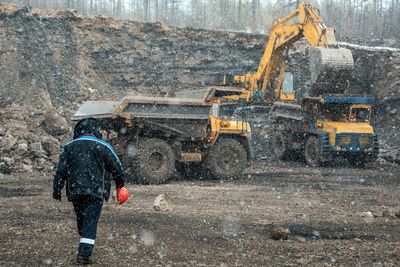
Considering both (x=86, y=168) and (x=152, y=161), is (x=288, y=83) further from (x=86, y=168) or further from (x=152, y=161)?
(x=86, y=168)

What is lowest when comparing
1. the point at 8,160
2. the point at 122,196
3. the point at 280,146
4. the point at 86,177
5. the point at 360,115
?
the point at 280,146

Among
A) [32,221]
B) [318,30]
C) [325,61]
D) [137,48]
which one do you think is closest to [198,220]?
[32,221]

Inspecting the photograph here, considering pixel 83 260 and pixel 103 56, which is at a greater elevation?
pixel 103 56

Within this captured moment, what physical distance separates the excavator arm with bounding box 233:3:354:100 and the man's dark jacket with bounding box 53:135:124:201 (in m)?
11.1

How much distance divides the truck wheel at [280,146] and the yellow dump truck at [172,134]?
5254mm

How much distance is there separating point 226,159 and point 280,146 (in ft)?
20.6

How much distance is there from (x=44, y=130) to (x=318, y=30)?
9.47m

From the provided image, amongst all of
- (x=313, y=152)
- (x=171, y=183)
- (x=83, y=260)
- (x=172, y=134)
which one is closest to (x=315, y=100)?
(x=313, y=152)

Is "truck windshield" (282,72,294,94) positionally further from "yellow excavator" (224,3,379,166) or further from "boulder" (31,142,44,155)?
"boulder" (31,142,44,155)

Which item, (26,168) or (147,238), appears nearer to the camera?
(147,238)

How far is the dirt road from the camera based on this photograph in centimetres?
583

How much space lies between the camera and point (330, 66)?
15406 millimetres

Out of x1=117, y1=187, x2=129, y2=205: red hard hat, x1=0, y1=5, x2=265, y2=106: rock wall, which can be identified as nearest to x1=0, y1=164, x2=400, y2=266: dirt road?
x1=117, y1=187, x2=129, y2=205: red hard hat

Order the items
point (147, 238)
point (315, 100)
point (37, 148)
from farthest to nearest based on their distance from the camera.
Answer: point (315, 100) < point (37, 148) < point (147, 238)
